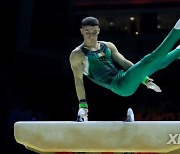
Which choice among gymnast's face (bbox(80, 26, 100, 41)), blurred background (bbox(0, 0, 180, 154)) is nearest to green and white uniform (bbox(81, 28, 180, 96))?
gymnast's face (bbox(80, 26, 100, 41))

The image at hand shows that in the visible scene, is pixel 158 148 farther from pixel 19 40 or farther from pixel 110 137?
pixel 19 40

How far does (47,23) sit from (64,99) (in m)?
1.59

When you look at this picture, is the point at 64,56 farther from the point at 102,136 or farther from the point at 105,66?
the point at 102,136

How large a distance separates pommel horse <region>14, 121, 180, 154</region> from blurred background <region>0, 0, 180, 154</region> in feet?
15.7

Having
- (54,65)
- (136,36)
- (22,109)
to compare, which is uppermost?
(136,36)

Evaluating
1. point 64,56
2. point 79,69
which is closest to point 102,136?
point 79,69

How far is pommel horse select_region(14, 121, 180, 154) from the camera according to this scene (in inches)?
141

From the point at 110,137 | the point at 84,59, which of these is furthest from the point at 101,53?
the point at 110,137

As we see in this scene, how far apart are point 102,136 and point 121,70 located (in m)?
0.80

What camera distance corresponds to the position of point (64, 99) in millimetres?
8875

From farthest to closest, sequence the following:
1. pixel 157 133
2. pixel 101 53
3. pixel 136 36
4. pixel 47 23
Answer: pixel 47 23
pixel 136 36
pixel 101 53
pixel 157 133

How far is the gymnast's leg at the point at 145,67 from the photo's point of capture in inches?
150

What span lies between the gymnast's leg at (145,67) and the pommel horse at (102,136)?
53 cm

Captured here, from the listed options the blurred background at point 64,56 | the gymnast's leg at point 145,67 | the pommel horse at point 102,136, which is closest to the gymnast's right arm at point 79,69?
the gymnast's leg at point 145,67
